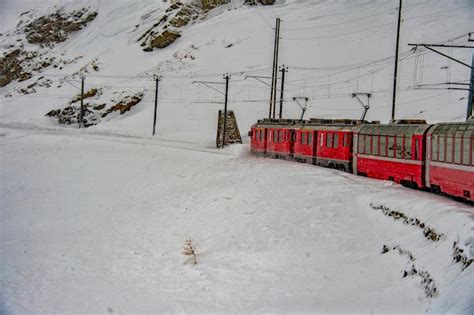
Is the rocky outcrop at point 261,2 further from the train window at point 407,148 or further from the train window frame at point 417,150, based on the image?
the train window frame at point 417,150

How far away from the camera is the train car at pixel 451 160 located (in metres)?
16.6

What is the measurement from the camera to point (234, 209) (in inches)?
838

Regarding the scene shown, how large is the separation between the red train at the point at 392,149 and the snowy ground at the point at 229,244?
100cm

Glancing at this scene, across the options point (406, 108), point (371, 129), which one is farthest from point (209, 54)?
point (371, 129)

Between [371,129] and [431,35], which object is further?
[431,35]

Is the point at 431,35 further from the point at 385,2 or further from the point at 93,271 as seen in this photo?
the point at 93,271

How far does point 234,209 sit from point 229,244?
13.8 ft

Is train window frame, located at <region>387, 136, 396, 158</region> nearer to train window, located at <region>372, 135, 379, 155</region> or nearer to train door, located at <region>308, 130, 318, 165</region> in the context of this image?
train window, located at <region>372, 135, 379, 155</region>

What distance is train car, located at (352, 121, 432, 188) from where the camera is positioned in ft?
67.9

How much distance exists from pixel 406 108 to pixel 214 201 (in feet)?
102

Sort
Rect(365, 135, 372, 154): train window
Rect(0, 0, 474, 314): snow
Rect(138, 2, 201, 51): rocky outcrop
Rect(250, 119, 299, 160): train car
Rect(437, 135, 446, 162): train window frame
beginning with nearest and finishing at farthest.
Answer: Rect(0, 0, 474, 314): snow
Rect(437, 135, 446, 162): train window frame
Rect(365, 135, 372, 154): train window
Rect(250, 119, 299, 160): train car
Rect(138, 2, 201, 51): rocky outcrop

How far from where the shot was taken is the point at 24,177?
33156 millimetres

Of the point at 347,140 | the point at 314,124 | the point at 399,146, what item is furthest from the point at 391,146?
the point at 314,124

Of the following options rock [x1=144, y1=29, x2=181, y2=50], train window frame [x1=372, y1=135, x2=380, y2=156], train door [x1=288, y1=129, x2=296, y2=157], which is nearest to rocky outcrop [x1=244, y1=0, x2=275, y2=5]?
rock [x1=144, y1=29, x2=181, y2=50]
